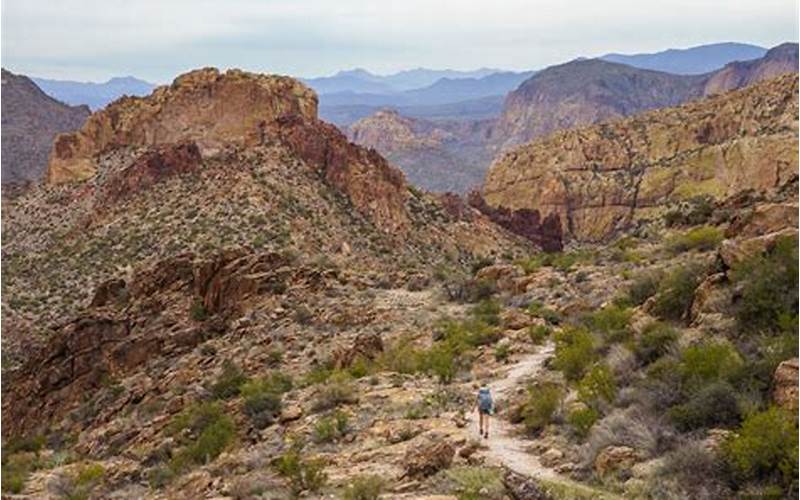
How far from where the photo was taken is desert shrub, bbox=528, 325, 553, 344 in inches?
866

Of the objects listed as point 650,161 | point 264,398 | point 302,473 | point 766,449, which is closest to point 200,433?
point 264,398

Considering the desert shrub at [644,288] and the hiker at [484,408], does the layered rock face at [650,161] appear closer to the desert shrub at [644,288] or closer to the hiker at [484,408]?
the desert shrub at [644,288]

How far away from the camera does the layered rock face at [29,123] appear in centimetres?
14062

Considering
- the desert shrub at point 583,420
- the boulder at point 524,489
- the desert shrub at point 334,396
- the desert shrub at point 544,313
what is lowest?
the desert shrub at point 334,396

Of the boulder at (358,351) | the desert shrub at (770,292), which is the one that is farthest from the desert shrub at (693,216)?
the desert shrub at (770,292)

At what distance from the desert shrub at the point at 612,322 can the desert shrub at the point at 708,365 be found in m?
4.09

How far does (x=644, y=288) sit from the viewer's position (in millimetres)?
22125

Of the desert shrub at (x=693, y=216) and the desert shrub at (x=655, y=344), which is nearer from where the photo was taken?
the desert shrub at (x=655, y=344)

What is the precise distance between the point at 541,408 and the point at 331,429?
3.77 meters

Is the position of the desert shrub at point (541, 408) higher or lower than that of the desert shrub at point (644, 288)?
lower

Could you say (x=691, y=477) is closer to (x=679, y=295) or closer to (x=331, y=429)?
(x=331, y=429)

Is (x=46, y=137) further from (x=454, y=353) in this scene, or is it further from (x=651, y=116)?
(x=454, y=353)

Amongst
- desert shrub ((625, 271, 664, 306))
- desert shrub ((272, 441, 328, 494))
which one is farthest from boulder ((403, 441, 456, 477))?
desert shrub ((625, 271, 664, 306))

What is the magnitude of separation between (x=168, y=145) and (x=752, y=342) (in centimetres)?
4507
